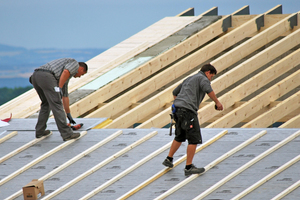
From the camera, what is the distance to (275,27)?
7.22 meters

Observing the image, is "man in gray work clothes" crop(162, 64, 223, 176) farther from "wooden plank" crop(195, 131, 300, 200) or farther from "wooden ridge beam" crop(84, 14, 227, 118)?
"wooden ridge beam" crop(84, 14, 227, 118)

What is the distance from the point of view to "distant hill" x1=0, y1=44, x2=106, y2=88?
1662cm

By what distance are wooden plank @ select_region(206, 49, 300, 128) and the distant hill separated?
1136cm

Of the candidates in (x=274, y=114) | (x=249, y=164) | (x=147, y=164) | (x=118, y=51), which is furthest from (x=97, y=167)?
(x=118, y=51)

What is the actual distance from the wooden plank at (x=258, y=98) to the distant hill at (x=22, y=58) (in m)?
11.4

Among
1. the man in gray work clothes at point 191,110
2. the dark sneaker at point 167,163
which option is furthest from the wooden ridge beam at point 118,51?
the man in gray work clothes at point 191,110

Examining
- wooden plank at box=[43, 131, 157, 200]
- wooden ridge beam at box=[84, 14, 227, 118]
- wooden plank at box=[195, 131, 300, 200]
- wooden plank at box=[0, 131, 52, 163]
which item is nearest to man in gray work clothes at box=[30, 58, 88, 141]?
wooden plank at box=[0, 131, 52, 163]

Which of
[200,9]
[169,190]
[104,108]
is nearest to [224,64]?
[104,108]

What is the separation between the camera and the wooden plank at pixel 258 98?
18.9ft

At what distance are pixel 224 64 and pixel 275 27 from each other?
4.49 ft

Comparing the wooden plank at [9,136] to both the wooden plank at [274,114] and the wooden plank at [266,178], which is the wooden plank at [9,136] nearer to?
the wooden plank at [266,178]

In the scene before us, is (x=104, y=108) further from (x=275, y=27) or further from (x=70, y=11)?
(x=70, y=11)

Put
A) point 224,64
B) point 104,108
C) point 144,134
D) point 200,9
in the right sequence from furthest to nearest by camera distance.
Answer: point 200,9
point 224,64
point 104,108
point 144,134

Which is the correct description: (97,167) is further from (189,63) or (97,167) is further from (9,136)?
(189,63)
